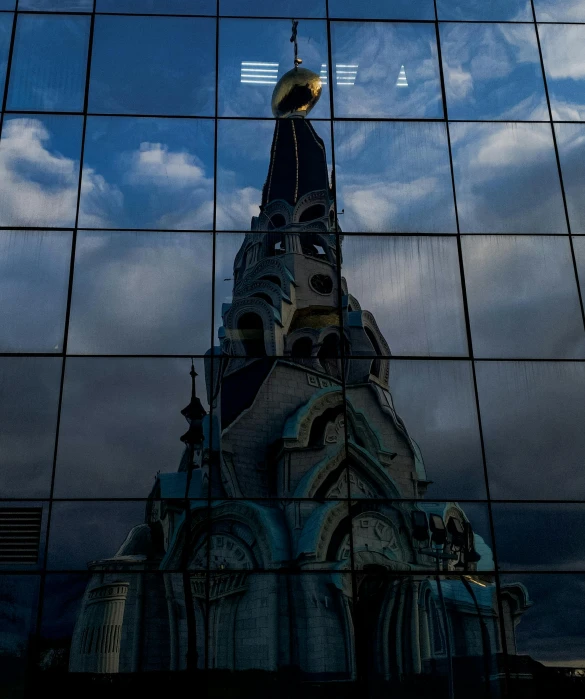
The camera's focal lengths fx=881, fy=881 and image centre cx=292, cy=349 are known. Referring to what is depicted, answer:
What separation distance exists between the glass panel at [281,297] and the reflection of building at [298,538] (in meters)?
0.04

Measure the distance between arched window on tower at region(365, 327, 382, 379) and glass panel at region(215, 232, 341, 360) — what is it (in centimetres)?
63

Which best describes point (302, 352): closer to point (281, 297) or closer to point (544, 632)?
point (281, 297)

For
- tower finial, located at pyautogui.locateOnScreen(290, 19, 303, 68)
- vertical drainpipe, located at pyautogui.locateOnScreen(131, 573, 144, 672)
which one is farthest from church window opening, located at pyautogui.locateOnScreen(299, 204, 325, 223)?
vertical drainpipe, located at pyautogui.locateOnScreen(131, 573, 144, 672)

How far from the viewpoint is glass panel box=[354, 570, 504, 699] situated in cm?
1464

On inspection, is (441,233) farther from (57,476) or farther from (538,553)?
(57,476)

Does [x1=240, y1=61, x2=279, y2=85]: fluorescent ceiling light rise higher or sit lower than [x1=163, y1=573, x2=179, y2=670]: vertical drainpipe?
higher

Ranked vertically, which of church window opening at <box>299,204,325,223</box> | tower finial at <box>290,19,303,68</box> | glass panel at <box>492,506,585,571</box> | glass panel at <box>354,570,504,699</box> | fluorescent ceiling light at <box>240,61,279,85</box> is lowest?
glass panel at <box>354,570,504,699</box>

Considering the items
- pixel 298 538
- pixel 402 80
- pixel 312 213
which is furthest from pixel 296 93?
pixel 298 538

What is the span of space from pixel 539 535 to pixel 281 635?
4.92 m

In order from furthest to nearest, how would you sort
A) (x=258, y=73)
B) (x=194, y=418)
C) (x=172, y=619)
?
1. (x=258, y=73)
2. (x=194, y=418)
3. (x=172, y=619)

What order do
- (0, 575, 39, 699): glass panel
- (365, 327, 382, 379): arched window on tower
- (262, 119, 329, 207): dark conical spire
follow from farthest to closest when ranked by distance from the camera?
(262, 119, 329, 207): dark conical spire
(365, 327, 382, 379): arched window on tower
(0, 575, 39, 699): glass panel

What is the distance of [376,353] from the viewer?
1656 centimetres

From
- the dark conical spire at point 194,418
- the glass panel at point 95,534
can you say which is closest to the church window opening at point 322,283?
the dark conical spire at point 194,418

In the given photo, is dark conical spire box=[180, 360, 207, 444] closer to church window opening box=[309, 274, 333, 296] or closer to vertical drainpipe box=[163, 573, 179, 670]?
vertical drainpipe box=[163, 573, 179, 670]
